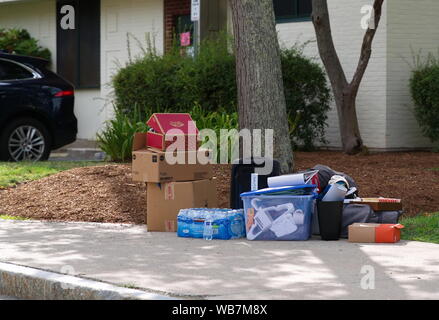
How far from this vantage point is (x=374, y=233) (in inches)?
343

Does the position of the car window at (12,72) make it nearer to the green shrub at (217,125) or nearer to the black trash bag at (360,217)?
the green shrub at (217,125)

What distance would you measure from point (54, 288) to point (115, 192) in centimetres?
456

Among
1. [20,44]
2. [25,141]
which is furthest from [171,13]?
[25,141]

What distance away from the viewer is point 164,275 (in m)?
7.05

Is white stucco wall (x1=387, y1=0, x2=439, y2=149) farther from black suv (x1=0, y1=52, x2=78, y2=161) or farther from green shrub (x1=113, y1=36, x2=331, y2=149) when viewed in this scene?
black suv (x1=0, y1=52, x2=78, y2=161)

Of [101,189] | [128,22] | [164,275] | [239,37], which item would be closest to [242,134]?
[239,37]

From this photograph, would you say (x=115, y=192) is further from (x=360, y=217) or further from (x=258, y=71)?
(x=360, y=217)

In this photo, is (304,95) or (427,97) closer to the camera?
(427,97)

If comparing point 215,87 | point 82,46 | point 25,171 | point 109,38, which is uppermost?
point 109,38

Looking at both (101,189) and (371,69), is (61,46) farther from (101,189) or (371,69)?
(101,189)

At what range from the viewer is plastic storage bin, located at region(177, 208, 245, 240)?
9.00m

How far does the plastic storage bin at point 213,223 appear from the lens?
900cm

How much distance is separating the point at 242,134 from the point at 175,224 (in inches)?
68.3

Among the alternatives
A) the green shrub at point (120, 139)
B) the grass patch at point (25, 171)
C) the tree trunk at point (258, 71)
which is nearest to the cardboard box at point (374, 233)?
the tree trunk at point (258, 71)
